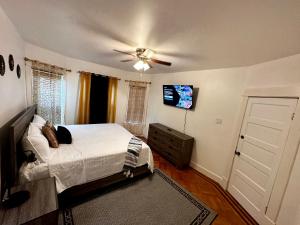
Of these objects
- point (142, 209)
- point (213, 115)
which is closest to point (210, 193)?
point (142, 209)

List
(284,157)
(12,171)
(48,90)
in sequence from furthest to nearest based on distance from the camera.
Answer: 1. (48,90)
2. (284,157)
3. (12,171)

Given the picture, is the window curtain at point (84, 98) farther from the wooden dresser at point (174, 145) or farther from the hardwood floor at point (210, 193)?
the hardwood floor at point (210, 193)

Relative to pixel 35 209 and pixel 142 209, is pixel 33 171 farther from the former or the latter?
pixel 142 209

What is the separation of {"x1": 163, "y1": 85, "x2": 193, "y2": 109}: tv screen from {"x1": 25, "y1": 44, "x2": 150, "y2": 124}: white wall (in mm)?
1317

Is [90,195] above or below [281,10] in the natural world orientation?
below

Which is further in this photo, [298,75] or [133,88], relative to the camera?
[133,88]

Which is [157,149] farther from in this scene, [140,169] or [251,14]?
[251,14]

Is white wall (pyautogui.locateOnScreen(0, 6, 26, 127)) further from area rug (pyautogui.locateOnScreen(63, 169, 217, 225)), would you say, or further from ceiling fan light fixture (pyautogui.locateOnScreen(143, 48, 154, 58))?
ceiling fan light fixture (pyautogui.locateOnScreen(143, 48, 154, 58))

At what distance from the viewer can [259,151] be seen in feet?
7.06

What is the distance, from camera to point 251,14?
3.66ft

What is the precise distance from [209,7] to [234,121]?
7.12 feet

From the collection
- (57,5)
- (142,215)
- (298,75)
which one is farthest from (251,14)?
(142,215)

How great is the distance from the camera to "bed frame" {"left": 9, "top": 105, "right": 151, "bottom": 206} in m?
1.49

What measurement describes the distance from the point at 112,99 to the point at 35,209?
134 inches
